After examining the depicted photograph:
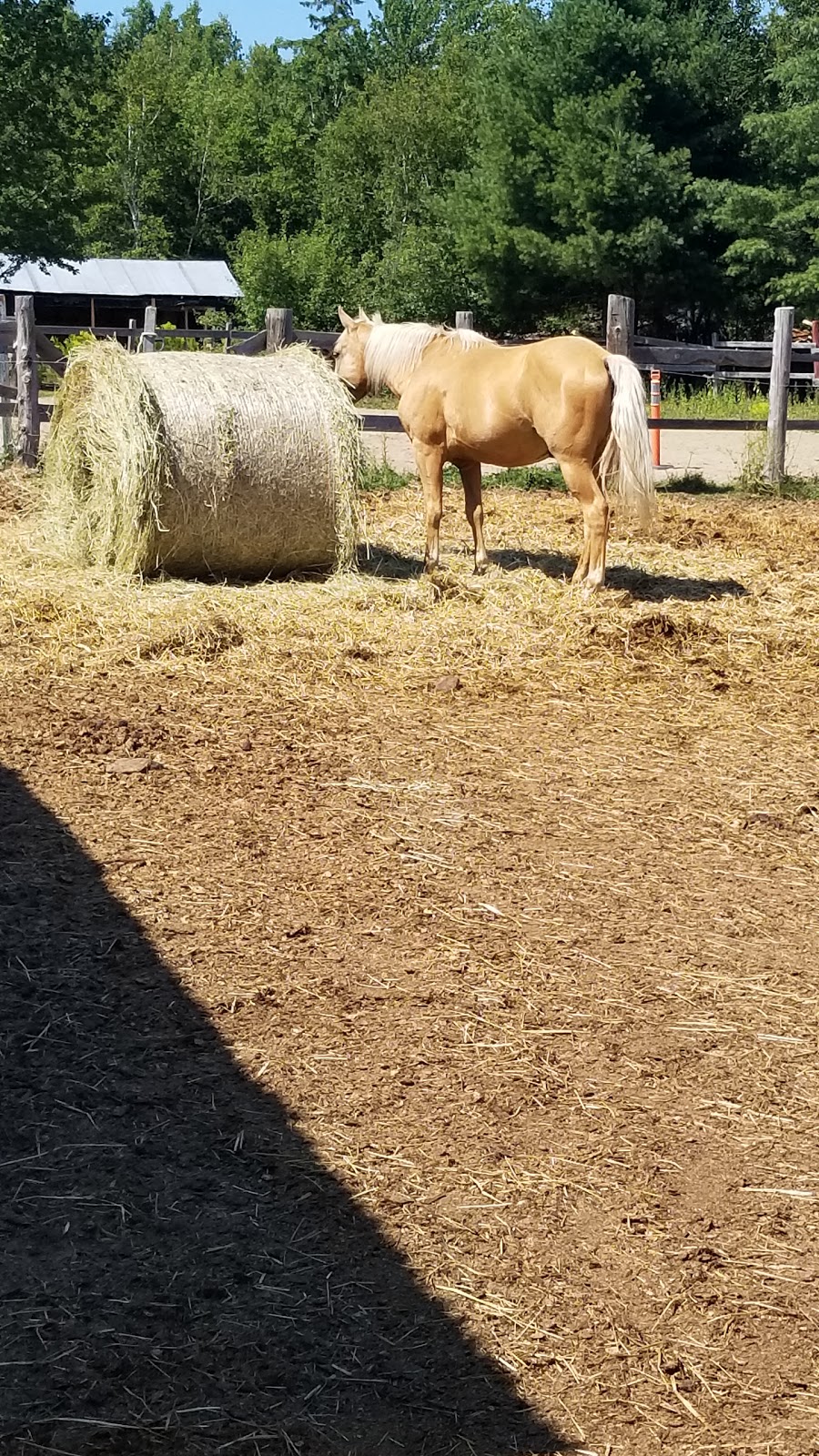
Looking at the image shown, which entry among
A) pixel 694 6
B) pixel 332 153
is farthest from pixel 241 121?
pixel 694 6

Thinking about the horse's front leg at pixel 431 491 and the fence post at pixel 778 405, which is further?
the fence post at pixel 778 405

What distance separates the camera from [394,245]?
44.1 metres

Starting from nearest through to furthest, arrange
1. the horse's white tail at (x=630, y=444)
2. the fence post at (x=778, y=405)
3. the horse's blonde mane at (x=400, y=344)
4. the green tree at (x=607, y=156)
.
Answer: the horse's white tail at (x=630, y=444) < the horse's blonde mane at (x=400, y=344) < the fence post at (x=778, y=405) < the green tree at (x=607, y=156)

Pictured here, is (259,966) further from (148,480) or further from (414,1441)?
(148,480)

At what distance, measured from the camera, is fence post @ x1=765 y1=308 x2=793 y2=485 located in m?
13.0

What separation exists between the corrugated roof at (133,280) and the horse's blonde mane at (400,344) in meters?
35.8

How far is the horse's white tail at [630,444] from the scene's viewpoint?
300 inches

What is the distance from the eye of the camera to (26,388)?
1178cm

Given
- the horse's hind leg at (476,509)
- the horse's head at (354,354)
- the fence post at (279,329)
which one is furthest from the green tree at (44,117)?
the horse's hind leg at (476,509)

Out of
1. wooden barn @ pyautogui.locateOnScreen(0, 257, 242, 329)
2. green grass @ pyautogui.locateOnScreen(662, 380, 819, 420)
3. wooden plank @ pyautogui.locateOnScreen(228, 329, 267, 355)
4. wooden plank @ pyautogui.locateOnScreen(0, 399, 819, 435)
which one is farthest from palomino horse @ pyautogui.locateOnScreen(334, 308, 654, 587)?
wooden barn @ pyautogui.locateOnScreen(0, 257, 242, 329)

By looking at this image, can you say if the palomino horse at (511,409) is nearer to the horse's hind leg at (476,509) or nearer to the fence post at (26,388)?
the horse's hind leg at (476,509)

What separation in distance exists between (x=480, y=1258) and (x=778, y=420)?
458 inches

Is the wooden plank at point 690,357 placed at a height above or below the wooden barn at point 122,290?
below

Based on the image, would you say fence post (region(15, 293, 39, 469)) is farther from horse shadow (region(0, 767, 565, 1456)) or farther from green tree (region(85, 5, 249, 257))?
green tree (region(85, 5, 249, 257))
